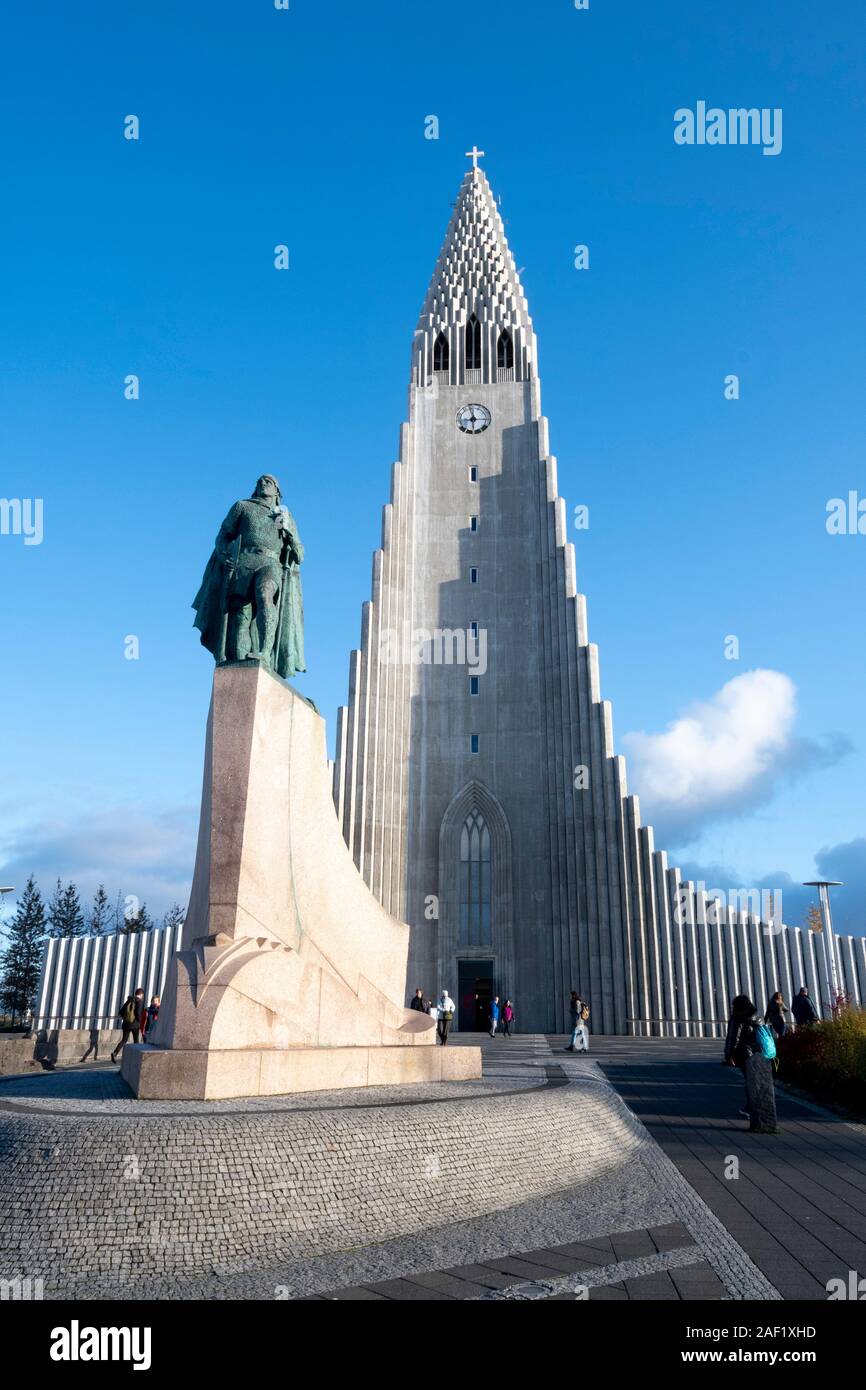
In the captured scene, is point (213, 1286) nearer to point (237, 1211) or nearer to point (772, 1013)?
point (237, 1211)

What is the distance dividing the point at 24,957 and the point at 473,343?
4956 cm

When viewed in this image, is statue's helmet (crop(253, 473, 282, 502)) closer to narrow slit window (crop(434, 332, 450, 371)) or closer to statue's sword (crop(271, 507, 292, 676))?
statue's sword (crop(271, 507, 292, 676))

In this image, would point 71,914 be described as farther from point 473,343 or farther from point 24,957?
point 473,343

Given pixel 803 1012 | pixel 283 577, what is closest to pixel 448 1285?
pixel 283 577

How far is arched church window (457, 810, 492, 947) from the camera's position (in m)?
35.0

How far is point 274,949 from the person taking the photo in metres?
8.84

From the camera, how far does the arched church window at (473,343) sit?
42.7 m

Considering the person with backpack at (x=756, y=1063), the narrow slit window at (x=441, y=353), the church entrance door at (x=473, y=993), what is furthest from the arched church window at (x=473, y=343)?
the person with backpack at (x=756, y=1063)

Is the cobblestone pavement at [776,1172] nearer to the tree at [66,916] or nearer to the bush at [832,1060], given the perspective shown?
the bush at [832,1060]

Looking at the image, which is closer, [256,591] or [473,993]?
[256,591]

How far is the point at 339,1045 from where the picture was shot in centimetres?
927

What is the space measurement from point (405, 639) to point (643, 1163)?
30431 mm

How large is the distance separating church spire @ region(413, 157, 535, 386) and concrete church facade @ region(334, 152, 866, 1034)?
0.80ft
